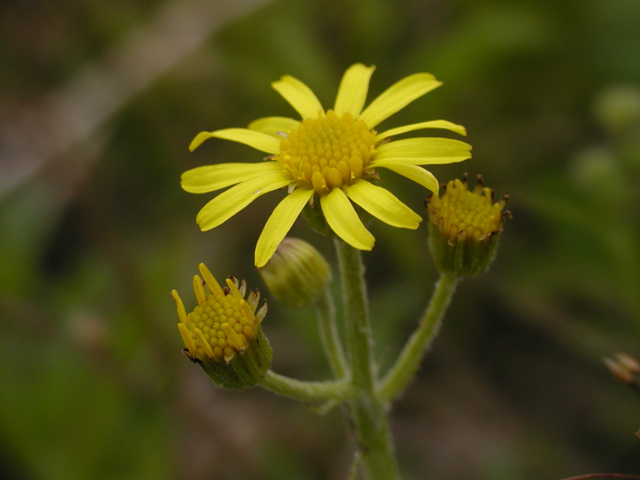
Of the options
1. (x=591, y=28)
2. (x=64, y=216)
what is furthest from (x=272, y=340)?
(x=591, y=28)

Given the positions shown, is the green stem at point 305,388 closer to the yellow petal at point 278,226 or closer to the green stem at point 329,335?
the green stem at point 329,335

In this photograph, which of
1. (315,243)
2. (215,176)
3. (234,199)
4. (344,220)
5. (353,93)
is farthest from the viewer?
(315,243)

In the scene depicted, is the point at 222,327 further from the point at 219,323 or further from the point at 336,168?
the point at 336,168

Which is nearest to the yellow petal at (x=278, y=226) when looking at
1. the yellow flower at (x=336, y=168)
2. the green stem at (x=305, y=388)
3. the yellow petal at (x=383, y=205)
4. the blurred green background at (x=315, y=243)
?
the yellow flower at (x=336, y=168)

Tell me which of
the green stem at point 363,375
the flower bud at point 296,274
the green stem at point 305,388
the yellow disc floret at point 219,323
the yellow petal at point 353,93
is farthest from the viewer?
the yellow petal at point 353,93

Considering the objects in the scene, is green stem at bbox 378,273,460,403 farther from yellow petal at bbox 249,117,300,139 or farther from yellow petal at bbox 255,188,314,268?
yellow petal at bbox 249,117,300,139

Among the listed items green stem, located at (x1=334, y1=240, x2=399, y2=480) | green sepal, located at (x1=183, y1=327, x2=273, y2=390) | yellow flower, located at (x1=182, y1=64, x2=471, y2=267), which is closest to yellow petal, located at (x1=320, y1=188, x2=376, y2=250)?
yellow flower, located at (x1=182, y1=64, x2=471, y2=267)

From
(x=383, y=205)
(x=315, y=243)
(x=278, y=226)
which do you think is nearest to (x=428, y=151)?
(x=383, y=205)
